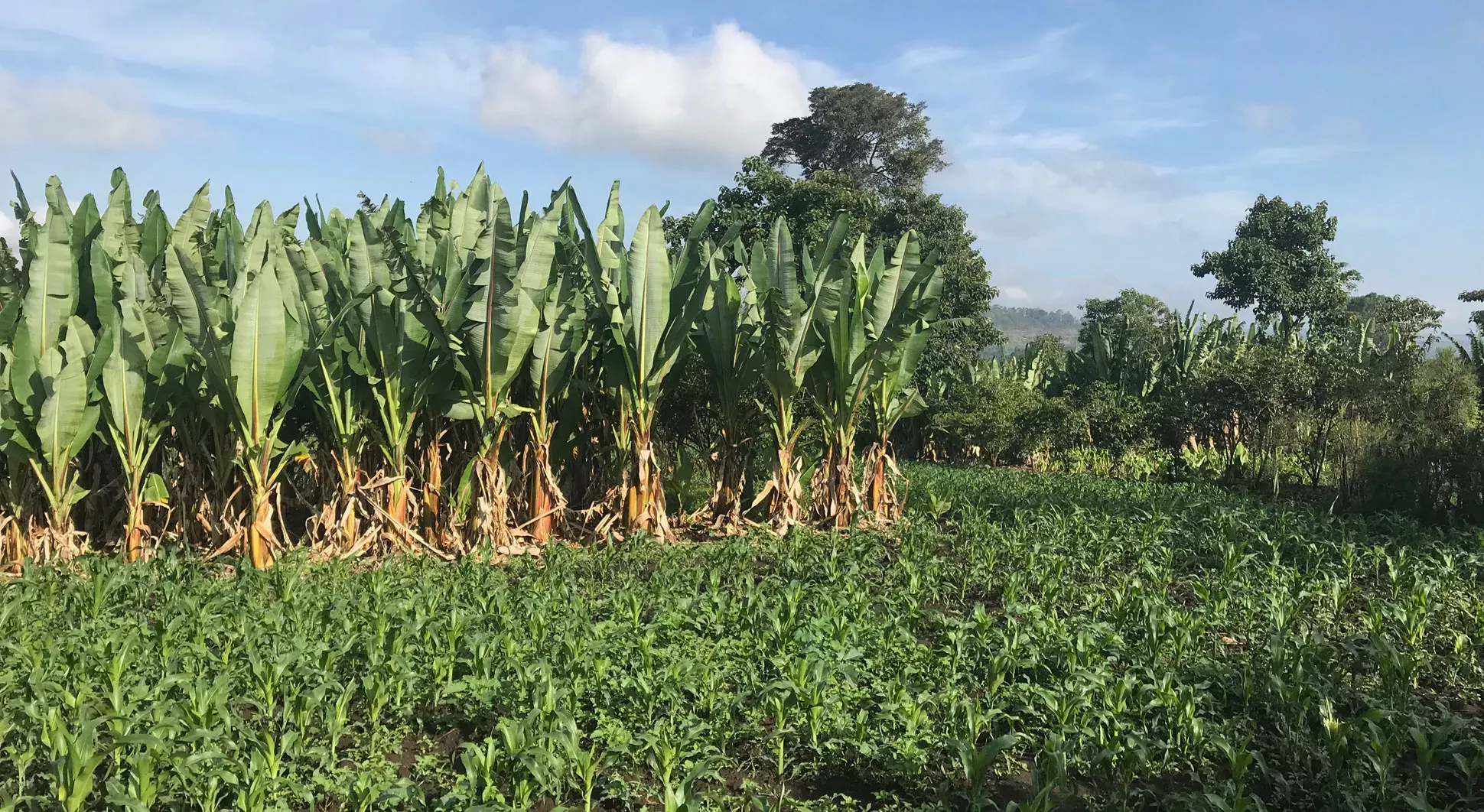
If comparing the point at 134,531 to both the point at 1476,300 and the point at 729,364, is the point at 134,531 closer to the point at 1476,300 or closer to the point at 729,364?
the point at 729,364

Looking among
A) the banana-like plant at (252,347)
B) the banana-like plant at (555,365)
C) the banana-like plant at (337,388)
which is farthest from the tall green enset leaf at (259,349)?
the banana-like plant at (555,365)

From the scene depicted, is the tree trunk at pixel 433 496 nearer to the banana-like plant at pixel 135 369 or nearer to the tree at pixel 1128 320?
the banana-like plant at pixel 135 369

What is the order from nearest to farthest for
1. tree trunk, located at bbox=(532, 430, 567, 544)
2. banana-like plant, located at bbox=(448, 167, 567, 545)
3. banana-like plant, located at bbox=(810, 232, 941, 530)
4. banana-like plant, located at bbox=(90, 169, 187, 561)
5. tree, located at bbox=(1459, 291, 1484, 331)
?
1. banana-like plant, located at bbox=(90, 169, 187, 561)
2. banana-like plant, located at bbox=(448, 167, 567, 545)
3. tree trunk, located at bbox=(532, 430, 567, 544)
4. banana-like plant, located at bbox=(810, 232, 941, 530)
5. tree, located at bbox=(1459, 291, 1484, 331)

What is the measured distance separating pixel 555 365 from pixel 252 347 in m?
2.26

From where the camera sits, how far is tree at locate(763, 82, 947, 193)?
4334 centimetres

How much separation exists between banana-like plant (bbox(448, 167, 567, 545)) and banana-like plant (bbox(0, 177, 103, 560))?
8.41ft

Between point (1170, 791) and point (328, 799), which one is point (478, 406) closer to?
point (328, 799)

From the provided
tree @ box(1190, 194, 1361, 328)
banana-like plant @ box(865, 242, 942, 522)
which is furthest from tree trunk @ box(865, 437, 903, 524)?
tree @ box(1190, 194, 1361, 328)

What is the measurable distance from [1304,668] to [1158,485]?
8.84 metres

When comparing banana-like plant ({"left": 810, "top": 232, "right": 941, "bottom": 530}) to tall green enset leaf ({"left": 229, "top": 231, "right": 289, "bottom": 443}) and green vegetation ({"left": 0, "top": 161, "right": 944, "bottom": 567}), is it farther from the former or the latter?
tall green enset leaf ({"left": 229, "top": 231, "right": 289, "bottom": 443})

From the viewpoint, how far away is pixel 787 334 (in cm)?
831

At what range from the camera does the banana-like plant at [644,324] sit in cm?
794

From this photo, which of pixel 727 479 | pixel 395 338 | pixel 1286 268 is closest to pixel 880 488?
pixel 727 479

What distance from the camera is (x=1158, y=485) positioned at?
12.9 metres
